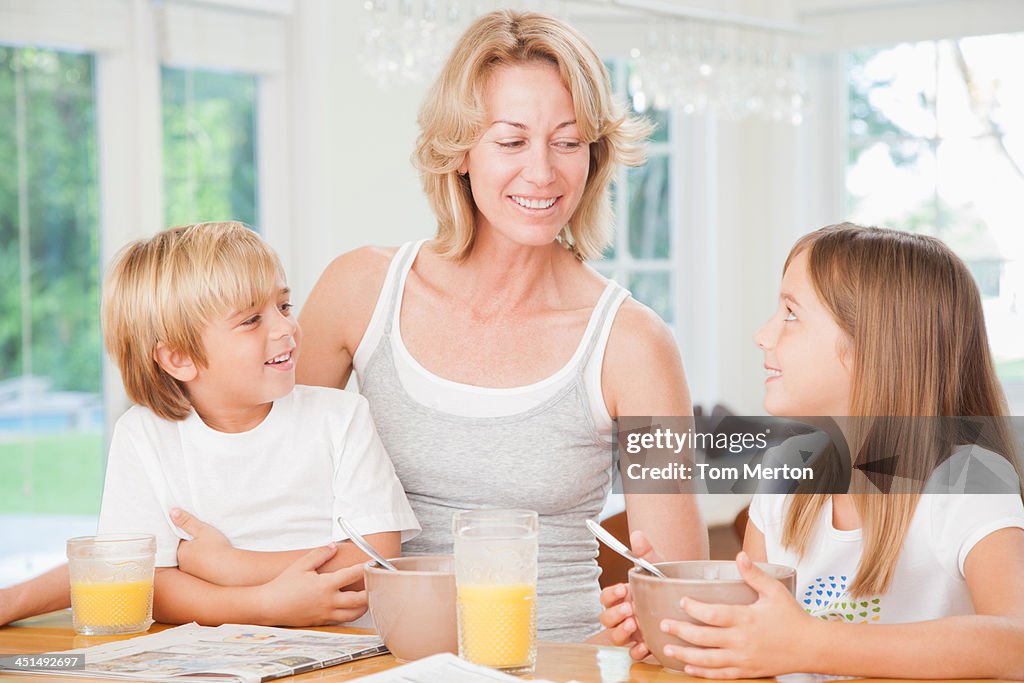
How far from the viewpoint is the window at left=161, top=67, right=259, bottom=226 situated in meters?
3.83

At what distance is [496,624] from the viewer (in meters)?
1.10

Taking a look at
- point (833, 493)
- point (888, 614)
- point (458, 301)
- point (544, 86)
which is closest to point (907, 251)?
point (833, 493)

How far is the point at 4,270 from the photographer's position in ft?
11.3

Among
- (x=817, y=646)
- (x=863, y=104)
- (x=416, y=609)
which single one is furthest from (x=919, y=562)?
(x=863, y=104)

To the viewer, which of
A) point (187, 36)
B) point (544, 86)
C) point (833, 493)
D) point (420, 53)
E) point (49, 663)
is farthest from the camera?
point (187, 36)

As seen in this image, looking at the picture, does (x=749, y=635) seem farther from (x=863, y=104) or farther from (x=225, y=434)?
(x=863, y=104)

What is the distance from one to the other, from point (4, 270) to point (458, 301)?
6.84 feet

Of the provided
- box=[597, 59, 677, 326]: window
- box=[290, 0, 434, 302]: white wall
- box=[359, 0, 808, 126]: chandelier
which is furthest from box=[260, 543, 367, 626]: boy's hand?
box=[597, 59, 677, 326]: window

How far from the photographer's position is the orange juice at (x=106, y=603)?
1.33 metres

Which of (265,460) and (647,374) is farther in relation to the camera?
(647,374)

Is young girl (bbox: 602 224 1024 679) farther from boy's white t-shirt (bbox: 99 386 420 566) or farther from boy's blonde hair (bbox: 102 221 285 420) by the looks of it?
boy's blonde hair (bbox: 102 221 285 420)

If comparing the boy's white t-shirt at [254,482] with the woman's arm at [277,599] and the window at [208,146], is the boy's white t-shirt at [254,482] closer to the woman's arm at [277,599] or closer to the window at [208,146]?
the woman's arm at [277,599]

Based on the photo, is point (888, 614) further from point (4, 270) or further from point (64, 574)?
point (4, 270)

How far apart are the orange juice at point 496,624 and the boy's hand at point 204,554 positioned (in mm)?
470
